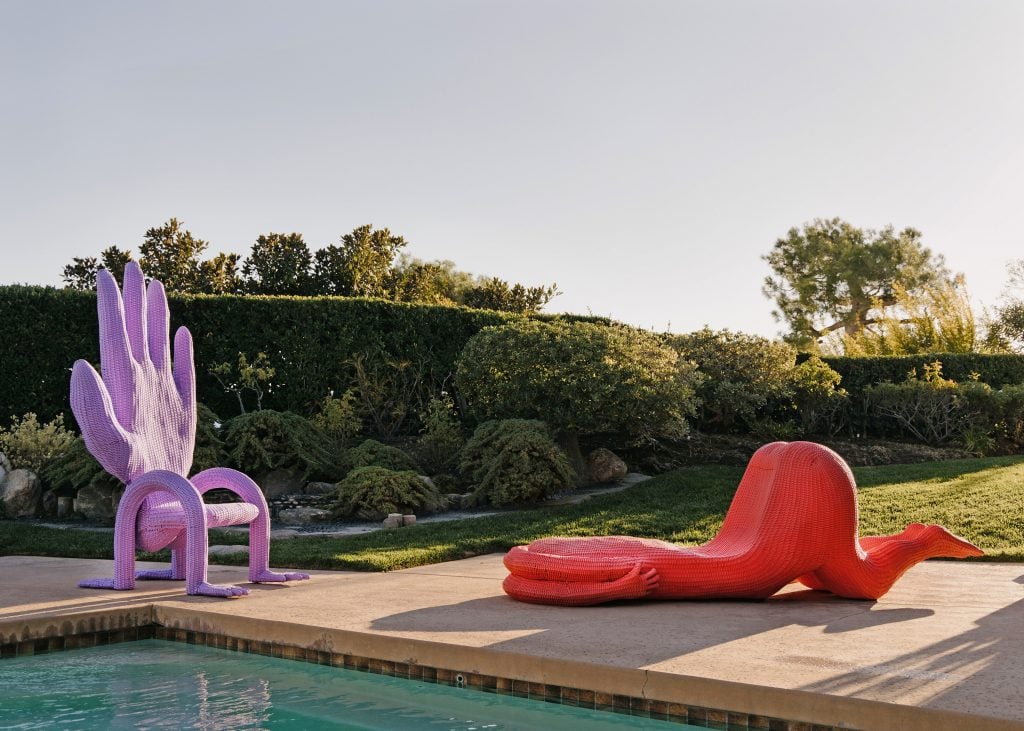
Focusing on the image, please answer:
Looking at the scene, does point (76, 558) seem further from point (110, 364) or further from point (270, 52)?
point (270, 52)

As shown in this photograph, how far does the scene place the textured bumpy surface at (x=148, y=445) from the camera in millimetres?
6555

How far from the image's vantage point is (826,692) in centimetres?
363

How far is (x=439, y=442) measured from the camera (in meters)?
14.6

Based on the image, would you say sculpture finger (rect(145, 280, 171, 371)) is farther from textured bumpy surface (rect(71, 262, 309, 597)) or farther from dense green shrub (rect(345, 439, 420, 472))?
dense green shrub (rect(345, 439, 420, 472))

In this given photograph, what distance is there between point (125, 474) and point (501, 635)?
11.3 ft

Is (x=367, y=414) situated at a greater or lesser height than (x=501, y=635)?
greater

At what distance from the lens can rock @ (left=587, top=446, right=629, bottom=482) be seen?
46.9 feet

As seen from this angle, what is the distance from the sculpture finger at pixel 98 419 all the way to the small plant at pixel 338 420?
7481 millimetres

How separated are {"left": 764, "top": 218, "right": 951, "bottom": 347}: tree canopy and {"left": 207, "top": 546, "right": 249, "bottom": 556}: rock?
105ft

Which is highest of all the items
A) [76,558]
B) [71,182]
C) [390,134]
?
[390,134]

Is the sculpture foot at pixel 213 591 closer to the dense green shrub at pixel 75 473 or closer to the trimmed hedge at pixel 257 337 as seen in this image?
the dense green shrub at pixel 75 473

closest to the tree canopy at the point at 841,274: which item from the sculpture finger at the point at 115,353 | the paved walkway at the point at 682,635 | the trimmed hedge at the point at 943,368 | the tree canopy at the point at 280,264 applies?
the trimmed hedge at the point at 943,368

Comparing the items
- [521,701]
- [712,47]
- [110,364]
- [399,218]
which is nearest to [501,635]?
[521,701]

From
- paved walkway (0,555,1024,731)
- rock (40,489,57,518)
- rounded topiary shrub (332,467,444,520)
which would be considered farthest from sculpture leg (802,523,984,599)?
rock (40,489,57,518)
